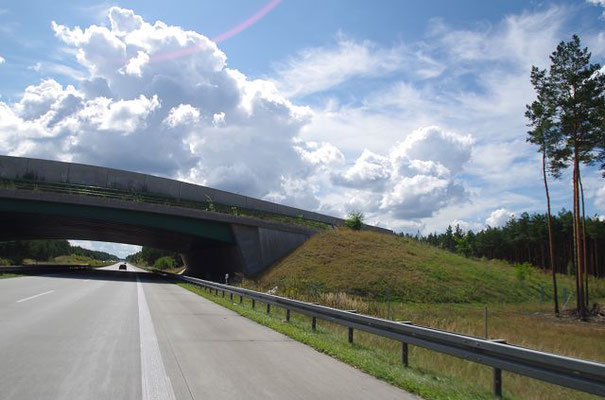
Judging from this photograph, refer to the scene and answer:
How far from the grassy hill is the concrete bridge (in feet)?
9.23

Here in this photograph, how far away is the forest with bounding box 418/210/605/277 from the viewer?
227ft

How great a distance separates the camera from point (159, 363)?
7141 mm

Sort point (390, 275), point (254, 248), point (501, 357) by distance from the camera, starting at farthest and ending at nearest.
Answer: point (254, 248), point (390, 275), point (501, 357)

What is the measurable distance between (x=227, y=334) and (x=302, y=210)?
40.0m

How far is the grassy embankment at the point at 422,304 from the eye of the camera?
7648mm

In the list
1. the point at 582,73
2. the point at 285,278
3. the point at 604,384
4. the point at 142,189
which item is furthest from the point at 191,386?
the point at 142,189

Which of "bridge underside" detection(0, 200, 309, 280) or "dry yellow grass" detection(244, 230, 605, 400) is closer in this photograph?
"dry yellow grass" detection(244, 230, 605, 400)

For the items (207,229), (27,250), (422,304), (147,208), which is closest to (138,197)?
(147,208)

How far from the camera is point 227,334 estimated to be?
10.7m

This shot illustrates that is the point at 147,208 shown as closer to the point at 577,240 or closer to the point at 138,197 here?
the point at 138,197

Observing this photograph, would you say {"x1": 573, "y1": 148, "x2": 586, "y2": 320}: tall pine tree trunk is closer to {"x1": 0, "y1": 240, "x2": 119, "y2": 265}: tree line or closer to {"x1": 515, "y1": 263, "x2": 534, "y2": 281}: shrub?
{"x1": 515, "y1": 263, "x2": 534, "y2": 281}: shrub

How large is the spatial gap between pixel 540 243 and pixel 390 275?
55.6m

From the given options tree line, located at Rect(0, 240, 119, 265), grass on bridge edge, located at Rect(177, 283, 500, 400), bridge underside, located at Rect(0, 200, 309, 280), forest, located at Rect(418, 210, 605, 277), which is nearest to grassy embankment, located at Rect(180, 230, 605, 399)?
grass on bridge edge, located at Rect(177, 283, 500, 400)

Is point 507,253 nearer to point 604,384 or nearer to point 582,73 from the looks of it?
point 582,73
